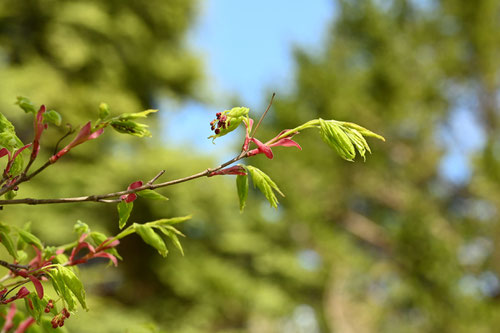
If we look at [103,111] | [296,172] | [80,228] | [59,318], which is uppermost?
[296,172]

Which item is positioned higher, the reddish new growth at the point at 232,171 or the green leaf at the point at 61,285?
the reddish new growth at the point at 232,171

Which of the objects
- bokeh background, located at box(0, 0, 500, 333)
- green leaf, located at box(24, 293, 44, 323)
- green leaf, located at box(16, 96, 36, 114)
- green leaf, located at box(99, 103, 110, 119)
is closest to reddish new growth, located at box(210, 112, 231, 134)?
green leaf, located at box(99, 103, 110, 119)

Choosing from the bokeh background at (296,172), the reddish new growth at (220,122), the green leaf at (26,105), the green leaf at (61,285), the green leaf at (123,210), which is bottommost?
the green leaf at (61,285)

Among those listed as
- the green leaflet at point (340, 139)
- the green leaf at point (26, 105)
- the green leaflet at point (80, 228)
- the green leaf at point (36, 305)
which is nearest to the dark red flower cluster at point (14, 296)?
the green leaf at point (36, 305)

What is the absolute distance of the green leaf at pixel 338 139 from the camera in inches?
23.5

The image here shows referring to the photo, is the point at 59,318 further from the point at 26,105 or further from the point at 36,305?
the point at 26,105

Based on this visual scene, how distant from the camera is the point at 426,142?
28.9 feet

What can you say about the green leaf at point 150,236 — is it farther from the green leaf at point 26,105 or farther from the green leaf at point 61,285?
the green leaf at point 26,105

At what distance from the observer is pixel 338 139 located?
1.98 feet

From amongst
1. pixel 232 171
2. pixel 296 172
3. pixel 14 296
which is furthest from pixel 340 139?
pixel 296 172

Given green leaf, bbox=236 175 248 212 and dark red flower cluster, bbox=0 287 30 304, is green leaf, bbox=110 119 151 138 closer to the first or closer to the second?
green leaf, bbox=236 175 248 212

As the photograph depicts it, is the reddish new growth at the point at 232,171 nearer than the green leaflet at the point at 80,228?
Yes

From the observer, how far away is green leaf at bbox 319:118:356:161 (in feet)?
1.96

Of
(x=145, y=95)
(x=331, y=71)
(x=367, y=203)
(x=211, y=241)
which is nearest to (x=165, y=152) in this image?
(x=145, y=95)
